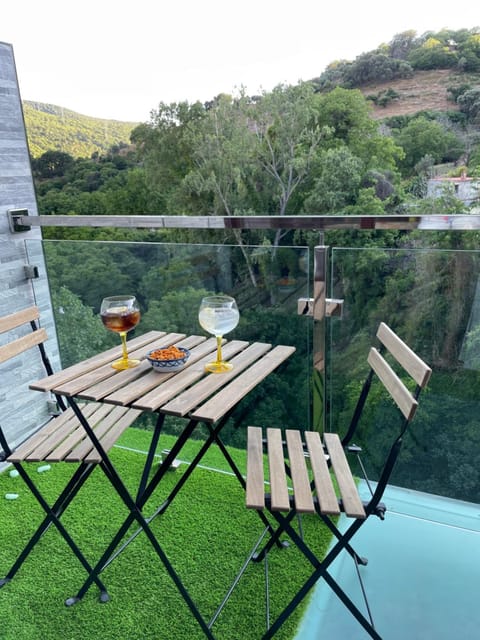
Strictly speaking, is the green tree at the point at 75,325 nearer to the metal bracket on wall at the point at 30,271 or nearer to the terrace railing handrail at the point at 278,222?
the metal bracket on wall at the point at 30,271

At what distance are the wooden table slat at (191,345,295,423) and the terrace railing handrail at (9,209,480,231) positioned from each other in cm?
59

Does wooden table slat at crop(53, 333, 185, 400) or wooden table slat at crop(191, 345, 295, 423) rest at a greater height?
wooden table slat at crop(53, 333, 185, 400)

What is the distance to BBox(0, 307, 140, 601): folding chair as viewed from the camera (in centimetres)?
165

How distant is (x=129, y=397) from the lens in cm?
134

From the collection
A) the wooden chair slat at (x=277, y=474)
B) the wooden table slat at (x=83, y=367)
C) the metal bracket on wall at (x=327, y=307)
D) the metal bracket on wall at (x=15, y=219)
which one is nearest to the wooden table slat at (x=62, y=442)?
the wooden table slat at (x=83, y=367)

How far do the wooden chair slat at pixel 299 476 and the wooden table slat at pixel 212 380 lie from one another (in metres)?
0.29

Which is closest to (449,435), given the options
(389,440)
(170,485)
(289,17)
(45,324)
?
(389,440)

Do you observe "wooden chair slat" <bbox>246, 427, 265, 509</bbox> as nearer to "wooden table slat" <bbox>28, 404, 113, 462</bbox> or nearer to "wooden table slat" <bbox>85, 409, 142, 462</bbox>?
"wooden table slat" <bbox>85, 409, 142, 462</bbox>

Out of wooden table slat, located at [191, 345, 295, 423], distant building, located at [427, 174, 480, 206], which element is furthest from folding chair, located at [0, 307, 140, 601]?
distant building, located at [427, 174, 480, 206]

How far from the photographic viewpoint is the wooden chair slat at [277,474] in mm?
1260

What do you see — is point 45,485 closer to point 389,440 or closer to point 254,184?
point 389,440

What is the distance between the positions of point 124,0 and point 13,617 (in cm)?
2927

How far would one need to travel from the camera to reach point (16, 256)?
2598 mm

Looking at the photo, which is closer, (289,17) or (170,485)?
(170,485)
